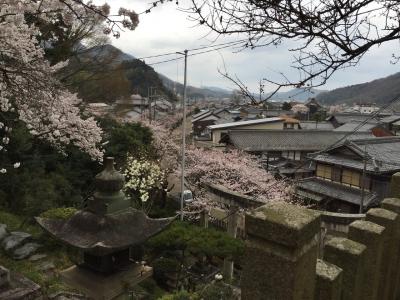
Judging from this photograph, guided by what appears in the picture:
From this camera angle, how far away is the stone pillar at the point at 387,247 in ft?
10.7

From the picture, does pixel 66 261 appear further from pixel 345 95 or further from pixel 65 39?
pixel 345 95

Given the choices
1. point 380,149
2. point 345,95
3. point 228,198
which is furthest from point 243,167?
point 345,95

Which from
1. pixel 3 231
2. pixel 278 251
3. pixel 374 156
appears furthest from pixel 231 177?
pixel 278 251

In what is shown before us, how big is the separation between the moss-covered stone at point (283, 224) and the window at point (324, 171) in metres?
23.1

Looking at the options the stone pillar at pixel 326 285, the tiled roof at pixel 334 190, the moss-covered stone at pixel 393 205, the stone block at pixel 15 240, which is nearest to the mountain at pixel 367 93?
the tiled roof at pixel 334 190

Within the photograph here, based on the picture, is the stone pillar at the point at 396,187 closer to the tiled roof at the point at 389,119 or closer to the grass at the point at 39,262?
the grass at the point at 39,262

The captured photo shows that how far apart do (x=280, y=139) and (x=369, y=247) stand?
31664 millimetres

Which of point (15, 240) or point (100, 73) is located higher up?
point (100, 73)

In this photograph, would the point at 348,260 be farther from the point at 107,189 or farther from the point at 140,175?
the point at 140,175

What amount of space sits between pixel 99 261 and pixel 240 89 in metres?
4.23

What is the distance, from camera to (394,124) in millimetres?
48312

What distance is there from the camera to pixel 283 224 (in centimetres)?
174

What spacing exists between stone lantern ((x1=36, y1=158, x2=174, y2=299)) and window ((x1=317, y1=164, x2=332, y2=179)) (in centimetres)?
1983

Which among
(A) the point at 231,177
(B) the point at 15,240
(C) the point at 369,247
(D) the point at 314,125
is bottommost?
(B) the point at 15,240
